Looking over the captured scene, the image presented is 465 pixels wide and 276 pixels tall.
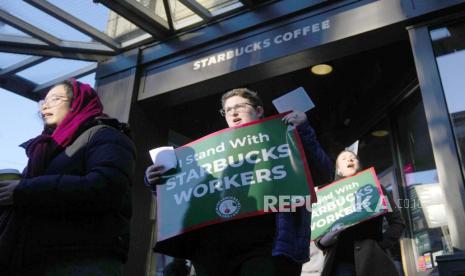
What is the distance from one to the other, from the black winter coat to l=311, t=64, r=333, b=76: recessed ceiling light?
Answer: 3.92 metres

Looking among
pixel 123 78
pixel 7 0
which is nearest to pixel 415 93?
pixel 123 78

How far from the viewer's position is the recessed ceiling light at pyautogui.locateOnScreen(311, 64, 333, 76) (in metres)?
5.42

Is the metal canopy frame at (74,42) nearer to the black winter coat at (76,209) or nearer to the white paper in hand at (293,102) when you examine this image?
the white paper in hand at (293,102)

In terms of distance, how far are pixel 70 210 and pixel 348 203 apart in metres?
2.21

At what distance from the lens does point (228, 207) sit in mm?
2080

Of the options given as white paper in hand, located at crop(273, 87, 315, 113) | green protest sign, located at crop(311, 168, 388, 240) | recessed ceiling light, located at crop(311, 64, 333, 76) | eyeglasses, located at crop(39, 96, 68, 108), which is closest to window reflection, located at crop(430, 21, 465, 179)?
green protest sign, located at crop(311, 168, 388, 240)

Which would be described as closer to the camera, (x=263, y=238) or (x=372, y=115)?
(x=263, y=238)

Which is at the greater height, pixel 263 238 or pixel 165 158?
pixel 165 158

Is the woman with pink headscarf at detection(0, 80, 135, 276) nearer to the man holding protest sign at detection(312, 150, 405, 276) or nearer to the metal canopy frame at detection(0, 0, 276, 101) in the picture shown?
the man holding protest sign at detection(312, 150, 405, 276)

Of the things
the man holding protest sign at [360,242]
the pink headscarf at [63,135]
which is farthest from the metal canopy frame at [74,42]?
the pink headscarf at [63,135]

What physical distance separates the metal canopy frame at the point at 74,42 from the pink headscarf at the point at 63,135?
8.79ft

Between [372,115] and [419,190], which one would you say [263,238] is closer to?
[419,190]

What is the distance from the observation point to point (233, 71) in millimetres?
4754

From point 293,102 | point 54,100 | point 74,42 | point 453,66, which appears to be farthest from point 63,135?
→ point 74,42
